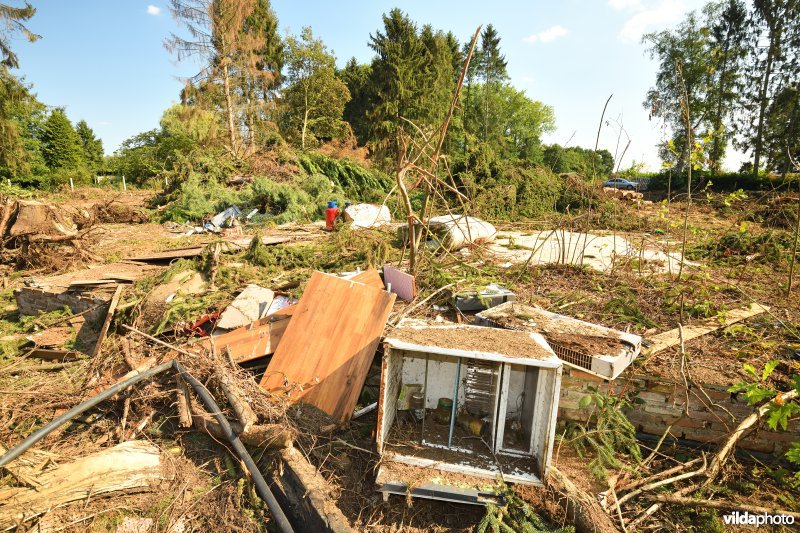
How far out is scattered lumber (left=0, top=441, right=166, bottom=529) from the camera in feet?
8.65

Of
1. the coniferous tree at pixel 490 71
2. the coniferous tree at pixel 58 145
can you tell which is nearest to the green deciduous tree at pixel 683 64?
the coniferous tree at pixel 490 71

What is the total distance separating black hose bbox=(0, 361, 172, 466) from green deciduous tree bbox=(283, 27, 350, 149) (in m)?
22.6

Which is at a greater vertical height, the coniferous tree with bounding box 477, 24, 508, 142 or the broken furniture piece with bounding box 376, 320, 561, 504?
the coniferous tree with bounding box 477, 24, 508, 142

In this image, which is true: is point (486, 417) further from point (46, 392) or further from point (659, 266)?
point (659, 266)

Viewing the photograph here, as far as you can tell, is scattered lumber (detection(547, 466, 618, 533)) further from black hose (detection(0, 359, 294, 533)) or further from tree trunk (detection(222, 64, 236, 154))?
tree trunk (detection(222, 64, 236, 154))

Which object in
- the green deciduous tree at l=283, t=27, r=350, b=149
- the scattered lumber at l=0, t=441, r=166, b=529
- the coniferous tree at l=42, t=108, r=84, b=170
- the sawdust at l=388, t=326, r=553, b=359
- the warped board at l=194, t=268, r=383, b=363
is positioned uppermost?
the green deciduous tree at l=283, t=27, r=350, b=149

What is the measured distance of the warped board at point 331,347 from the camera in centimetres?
359

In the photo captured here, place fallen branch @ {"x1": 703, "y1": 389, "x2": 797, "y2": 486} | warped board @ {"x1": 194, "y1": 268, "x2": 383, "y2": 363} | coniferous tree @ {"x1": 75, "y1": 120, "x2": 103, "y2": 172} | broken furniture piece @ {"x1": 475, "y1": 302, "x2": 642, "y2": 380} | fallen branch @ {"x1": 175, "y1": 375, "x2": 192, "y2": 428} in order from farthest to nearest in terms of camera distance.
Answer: coniferous tree @ {"x1": 75, "y1": 120, "x2": 103, "y2": 172}, warped board @ {"x1": 194, "y1": 268, "x2": 383, "y2": 363}, fallen branch @ {"x1": 175, "y1": 375, "x2": 192, "y2": 428}, broken furniture piece @ {"x1": 475, "y1": 302, "x2": 642, "y2": 380}, fallen branch @ {"x1": 703, "y1": 389, "x2": 797, "y2": 486}

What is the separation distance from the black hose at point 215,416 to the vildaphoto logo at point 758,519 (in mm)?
2903

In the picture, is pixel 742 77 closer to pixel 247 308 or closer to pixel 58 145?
pixel 247 308

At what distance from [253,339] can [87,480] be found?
1720 millimetres

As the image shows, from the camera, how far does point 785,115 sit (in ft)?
76.4

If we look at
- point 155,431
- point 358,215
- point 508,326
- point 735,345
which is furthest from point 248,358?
point 358,215

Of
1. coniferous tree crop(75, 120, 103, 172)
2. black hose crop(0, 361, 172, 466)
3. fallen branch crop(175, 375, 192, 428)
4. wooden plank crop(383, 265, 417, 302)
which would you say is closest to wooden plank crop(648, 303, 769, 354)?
wooden plank crop(383, 265, 417, 302)
